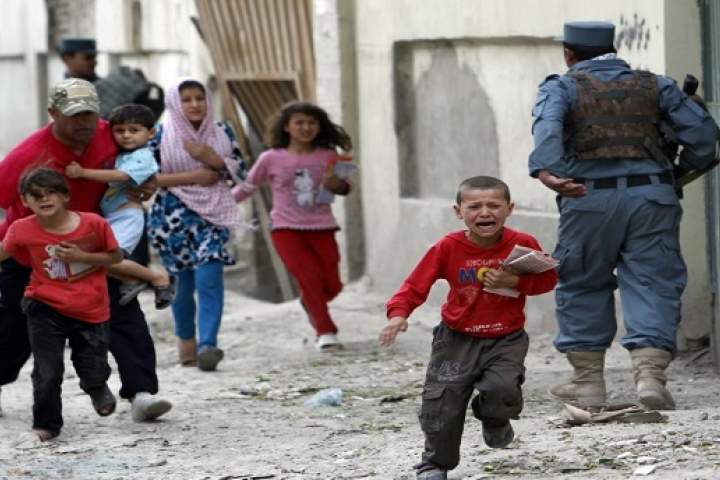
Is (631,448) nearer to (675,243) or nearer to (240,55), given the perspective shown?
(675,243)

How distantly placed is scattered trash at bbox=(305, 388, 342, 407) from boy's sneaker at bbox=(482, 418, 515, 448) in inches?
85.6

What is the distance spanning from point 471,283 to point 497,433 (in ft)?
1.87

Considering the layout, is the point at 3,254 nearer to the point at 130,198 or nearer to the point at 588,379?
the point at 130,198

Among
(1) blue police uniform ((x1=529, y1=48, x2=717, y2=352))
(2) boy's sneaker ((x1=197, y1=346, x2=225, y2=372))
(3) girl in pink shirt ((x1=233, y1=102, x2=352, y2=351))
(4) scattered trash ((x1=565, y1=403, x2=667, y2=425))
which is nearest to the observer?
(4) scattered trash ((x1=565, y1=403, x2=667, y2=425))

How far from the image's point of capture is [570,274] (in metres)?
7.45

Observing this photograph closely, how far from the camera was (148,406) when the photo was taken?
7.95 meters

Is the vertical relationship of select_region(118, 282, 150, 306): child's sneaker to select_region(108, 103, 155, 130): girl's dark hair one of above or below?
below

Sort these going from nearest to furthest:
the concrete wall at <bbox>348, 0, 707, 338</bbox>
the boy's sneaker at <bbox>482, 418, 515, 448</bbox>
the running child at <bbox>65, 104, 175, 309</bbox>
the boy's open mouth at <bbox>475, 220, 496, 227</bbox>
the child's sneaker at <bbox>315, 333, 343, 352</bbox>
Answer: the boy's open mouth at <bbox>475, 220, 496, 227</bbox>, the boy's sneaker at <bbox>482, 418, 515, 448</bbox>, the running child at <bbox>65, 104, 175, 309</bbox>, the concrete wall at <bbox>348, 0, 707, 338</bbox>, the child's sneaker at <bbox>315, 333, 343, 352</bbox>

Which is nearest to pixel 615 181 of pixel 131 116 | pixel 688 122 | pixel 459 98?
pixel 688 122

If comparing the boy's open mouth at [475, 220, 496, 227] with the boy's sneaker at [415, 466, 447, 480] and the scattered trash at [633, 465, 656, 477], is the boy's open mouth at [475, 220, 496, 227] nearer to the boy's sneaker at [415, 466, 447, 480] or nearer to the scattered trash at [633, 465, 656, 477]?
the boy's sneaker at [415, 466, 447, 480]

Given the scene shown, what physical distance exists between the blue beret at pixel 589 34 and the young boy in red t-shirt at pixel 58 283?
7.03ft

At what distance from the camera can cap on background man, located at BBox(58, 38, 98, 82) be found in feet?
37.6

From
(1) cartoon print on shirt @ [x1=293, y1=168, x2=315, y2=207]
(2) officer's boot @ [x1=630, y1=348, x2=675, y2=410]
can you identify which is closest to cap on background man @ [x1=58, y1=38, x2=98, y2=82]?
(1) cartoon print on shirt @ [x1=293, y1=168, x2=315, y2=207]

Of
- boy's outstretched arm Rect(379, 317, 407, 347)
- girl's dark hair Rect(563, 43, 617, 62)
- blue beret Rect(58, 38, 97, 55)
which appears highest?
blue beret Rect(58, 38, 97, 55)
